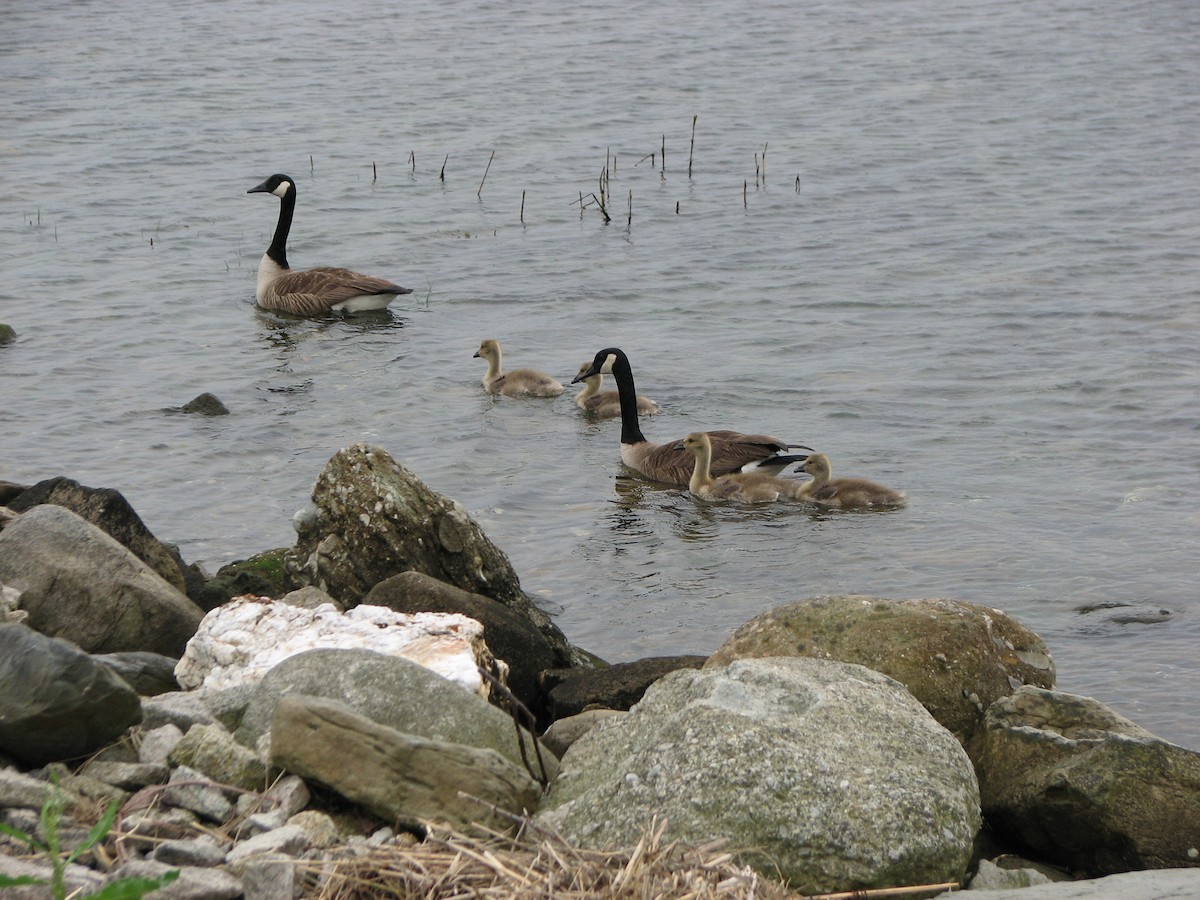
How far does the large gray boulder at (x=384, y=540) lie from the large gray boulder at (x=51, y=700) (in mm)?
2783

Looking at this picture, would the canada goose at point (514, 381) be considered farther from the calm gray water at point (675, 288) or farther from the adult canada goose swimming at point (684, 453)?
the adult canada goose swimming at point (684, 453)

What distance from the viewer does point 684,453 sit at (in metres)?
11.2

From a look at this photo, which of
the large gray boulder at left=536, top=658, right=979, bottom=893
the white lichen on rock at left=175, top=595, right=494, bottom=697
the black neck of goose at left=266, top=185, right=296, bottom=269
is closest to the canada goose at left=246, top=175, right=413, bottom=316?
the black neck of goose at left=266, top=185, right=296, bottom=269

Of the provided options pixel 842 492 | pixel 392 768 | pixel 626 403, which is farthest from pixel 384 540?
pixel 626 403

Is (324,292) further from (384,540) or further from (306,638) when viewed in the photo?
(306,638)

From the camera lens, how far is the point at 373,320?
1541cm

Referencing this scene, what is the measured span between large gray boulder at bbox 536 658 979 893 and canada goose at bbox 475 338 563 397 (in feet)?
26.6

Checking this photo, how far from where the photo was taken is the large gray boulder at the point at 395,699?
4660mm

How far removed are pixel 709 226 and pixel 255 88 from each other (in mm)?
11057

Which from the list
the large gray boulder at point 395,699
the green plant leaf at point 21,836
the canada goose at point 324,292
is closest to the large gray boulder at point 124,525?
the large gray boulder at point 395,699

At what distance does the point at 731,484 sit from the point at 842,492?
909 millimetres

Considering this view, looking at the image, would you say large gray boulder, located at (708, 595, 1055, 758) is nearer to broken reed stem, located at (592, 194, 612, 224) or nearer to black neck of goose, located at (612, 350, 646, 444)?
black neck of goose, located at (612, 350, 646, 444)

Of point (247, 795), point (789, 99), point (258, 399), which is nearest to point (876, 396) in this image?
point (258, 399)

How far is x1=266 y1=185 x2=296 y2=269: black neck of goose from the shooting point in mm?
16328
